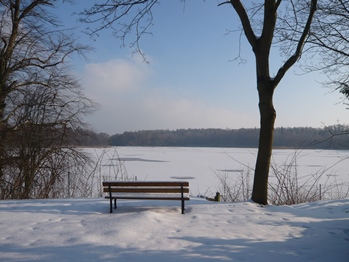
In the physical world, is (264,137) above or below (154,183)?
above

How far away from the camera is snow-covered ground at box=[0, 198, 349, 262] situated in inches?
173

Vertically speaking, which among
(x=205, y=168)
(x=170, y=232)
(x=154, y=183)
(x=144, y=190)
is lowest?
(x=205, y=168)

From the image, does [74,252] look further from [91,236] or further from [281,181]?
[281,181]

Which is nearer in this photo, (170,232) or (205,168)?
(170,232)

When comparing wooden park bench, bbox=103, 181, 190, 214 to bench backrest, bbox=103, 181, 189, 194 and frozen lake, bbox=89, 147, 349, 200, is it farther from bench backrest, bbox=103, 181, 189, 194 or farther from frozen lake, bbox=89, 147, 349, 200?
frozen lake, bbox=89, 147, 349, 200

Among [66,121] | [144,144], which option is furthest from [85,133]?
[144,144]

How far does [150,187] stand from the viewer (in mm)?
6645

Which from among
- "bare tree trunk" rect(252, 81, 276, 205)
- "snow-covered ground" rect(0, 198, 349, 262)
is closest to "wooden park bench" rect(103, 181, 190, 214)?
"snow-covered ground" rect(0, 198, 349, 262)

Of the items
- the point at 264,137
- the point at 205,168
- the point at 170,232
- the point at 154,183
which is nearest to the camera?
the point at 170,232

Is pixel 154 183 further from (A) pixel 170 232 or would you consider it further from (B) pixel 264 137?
(B) pixel 264 137

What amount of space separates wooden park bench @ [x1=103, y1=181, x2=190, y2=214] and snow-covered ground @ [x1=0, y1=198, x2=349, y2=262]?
31 centimetres

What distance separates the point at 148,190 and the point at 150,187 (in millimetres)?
76

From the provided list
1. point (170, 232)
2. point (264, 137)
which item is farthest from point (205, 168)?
point (170, 232)

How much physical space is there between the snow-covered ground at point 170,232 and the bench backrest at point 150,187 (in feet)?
1.41
